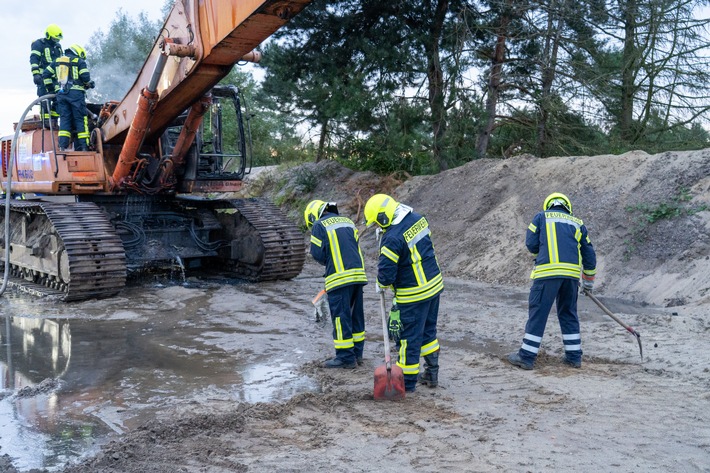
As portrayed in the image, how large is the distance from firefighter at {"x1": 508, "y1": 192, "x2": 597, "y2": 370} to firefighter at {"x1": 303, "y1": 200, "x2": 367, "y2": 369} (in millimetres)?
1474

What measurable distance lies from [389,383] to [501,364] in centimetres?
153

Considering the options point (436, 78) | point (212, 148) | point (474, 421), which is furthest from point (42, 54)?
point (474, 421)

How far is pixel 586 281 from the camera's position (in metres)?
6.83

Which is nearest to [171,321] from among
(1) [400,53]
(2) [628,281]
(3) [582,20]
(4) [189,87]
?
(4) [189,87]

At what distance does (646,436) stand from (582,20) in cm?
1259

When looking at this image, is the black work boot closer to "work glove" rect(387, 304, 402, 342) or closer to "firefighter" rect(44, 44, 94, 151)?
"work glove" rect(387, 304, 402, 342)

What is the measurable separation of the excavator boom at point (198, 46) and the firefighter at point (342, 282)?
2.05 metres

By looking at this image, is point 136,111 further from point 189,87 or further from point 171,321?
point 171,321

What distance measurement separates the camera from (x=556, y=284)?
638cm

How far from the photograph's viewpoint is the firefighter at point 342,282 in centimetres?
630

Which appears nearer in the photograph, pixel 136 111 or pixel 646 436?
pixel 646 436

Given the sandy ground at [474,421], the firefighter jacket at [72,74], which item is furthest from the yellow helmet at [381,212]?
the firefighter jacket at [72,74]

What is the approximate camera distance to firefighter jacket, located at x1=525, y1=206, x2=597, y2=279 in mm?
6367

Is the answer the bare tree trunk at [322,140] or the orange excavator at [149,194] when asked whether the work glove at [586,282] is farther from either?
the bare tree trunk at [322,140]
